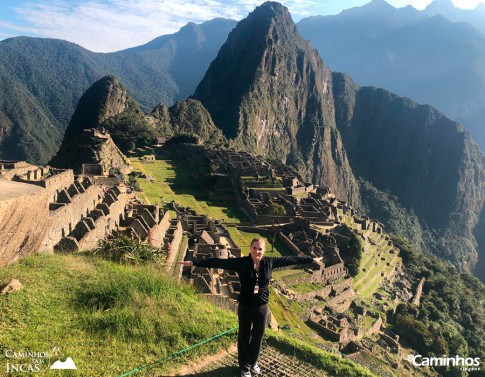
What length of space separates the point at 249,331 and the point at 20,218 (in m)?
4.38

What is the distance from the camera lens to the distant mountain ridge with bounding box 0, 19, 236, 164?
79938 millimetres

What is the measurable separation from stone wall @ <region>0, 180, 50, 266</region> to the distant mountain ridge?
74262 mm

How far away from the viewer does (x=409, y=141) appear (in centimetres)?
17838

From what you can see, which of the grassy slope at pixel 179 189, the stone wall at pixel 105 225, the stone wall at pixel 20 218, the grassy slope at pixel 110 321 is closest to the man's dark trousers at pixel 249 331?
the grassy slope at pixel 110 321

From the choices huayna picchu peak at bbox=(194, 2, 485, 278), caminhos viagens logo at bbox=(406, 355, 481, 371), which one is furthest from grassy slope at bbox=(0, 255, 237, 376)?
huayna picchu peak at bbox=(194, 2, 485, 278)

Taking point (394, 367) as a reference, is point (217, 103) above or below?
above

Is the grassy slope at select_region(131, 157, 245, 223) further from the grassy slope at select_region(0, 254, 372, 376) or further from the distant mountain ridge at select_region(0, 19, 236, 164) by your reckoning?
the distant mountain ridge at select_region(0, 19, 236, 164)

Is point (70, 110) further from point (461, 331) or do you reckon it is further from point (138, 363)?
point (138, 363)

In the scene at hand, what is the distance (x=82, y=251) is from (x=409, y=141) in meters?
186

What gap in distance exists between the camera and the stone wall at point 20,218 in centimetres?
664

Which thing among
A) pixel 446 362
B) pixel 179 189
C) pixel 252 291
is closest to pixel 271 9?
pixel 179 189

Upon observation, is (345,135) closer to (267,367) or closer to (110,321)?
(267,367)

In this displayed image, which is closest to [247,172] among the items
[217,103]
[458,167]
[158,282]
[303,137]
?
[158,282]

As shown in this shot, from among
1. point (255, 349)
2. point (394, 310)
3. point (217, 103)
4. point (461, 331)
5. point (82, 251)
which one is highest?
A: point (217, 103)
